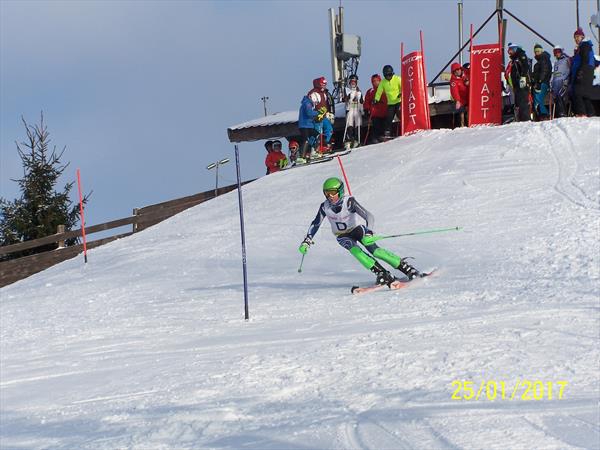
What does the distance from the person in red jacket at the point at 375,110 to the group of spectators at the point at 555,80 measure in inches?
113

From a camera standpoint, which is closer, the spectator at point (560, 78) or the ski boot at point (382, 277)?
the ski boot at point (382, 277)

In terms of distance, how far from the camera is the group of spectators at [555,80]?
1756 centimetres

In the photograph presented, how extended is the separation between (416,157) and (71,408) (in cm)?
1301

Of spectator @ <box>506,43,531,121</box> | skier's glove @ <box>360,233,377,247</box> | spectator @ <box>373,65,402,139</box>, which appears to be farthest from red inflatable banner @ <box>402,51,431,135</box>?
skier's glove @ <box>360,233,377,247</box>

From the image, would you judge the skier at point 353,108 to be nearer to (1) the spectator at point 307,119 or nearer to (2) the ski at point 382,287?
(1) the spectator at point 307,119

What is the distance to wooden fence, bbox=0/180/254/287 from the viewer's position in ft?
71.8

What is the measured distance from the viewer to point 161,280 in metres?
14.6

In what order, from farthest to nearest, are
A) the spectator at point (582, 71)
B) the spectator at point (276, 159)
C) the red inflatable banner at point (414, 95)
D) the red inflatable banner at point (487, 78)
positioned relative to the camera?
the spectator at point (276, 159) → the red inflatable banner at point (414, 95) → the red inflatable banner at point (487, 78) → the spectator at point (582, 71)

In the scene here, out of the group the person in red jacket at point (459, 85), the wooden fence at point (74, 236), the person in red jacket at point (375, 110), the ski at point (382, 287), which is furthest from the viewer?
the wooden fence at point (74, 236)

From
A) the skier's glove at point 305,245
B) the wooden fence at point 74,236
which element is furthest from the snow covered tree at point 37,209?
the skier's glove at point 305,245

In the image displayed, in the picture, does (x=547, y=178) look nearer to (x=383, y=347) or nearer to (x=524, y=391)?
(x=383, y=347)

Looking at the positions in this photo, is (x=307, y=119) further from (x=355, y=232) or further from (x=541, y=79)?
(x=355, y=232)
